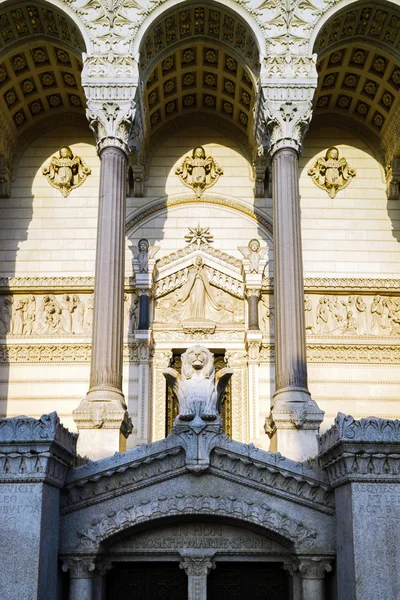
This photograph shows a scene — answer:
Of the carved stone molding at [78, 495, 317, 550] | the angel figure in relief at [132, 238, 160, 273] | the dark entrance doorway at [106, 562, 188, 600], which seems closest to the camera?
the carved stone molding at [78, 495, 317, 550]

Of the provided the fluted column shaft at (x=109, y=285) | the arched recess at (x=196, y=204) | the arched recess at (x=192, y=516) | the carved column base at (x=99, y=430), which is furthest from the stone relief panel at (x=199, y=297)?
→ the arched recess at (x=192, y=516)

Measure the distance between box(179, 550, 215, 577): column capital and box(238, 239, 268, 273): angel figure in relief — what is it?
12.1 metres

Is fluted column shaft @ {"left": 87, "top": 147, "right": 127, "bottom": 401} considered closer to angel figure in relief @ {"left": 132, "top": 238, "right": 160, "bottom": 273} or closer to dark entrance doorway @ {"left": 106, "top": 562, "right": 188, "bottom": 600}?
angel figure in relief @ {"left": 132, "top": 238, "right": 160, "bottom": 273}

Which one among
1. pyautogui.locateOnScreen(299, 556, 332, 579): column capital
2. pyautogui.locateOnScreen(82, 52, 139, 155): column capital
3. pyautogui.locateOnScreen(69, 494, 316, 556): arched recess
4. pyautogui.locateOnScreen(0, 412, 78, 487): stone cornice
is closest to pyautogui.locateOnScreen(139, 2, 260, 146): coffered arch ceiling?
pyautogui.locateOnScreen(82, 52, 139, 155): column capital

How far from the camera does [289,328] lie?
18.2m

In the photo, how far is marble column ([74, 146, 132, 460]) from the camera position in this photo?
16969mm

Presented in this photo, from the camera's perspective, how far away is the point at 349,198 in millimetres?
24766

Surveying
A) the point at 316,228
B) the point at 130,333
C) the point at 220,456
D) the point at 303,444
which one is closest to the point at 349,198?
the point at 316,228

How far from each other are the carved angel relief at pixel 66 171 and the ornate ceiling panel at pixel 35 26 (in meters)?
4.00

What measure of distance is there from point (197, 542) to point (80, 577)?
6.57 ft

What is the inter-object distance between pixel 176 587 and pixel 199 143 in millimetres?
16503

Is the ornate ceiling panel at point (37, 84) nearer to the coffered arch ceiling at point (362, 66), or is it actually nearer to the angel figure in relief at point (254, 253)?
the angel figure in relief at point (254, 253)

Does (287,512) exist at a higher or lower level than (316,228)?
lower

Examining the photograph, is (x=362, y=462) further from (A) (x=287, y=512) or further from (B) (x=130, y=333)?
(B) (x=130, y=333)
